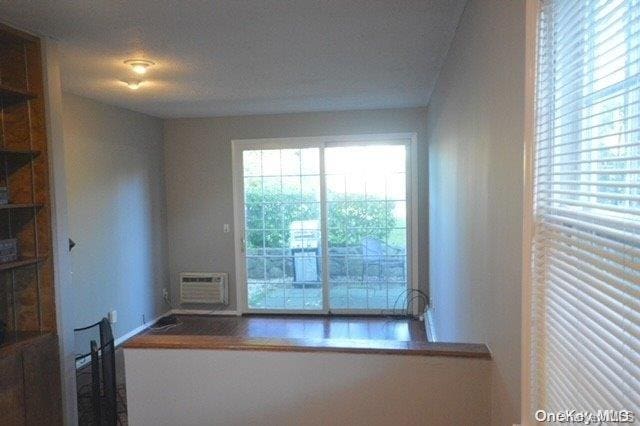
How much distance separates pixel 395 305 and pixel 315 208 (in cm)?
149

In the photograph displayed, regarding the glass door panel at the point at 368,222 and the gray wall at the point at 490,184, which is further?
the glass door panel at the point at 368,222

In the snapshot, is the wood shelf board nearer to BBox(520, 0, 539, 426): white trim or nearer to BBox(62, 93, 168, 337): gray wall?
BBox(62, 93, 168, 337): gray wall

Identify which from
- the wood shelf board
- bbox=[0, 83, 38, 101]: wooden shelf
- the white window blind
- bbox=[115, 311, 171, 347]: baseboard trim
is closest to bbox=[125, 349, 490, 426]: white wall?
the white window blind

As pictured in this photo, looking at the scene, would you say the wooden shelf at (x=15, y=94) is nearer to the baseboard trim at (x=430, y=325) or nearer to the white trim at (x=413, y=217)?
the baseboard trim at (x=430, y=325)

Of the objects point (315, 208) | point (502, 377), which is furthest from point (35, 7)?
point (315, 208)

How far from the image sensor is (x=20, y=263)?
223cm

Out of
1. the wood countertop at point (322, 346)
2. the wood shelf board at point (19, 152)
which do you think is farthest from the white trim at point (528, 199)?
the wood shelf board at point (19, 152)

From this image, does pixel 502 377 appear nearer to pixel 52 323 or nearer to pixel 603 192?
pixel 603 192

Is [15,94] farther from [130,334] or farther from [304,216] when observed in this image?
[304,216]

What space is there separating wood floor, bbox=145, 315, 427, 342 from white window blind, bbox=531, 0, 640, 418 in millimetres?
3468

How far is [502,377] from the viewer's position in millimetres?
1390

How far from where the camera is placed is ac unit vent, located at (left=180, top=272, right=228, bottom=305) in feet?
17.0

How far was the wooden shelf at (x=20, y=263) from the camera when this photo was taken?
2168 millimetres

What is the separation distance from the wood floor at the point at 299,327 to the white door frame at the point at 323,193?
17 centimetres
